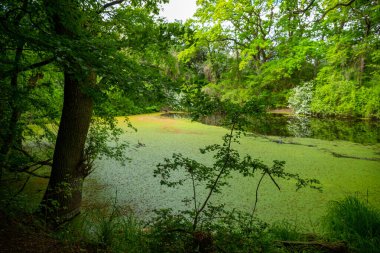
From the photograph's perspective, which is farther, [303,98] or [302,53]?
[303,98]

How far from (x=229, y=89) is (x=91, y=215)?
41.3ft

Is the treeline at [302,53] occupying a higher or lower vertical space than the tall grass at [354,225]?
higher

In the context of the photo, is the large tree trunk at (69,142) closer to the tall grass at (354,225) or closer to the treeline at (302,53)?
the tall grass at (354,225)

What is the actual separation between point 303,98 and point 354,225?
12108 mm

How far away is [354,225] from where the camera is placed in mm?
2016

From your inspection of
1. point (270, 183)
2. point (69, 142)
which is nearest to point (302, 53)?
point (270, 183)

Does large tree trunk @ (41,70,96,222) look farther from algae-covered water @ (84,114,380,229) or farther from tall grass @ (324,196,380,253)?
tall grass @ (324,196,380,253)

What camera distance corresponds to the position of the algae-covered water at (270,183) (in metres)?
2.79

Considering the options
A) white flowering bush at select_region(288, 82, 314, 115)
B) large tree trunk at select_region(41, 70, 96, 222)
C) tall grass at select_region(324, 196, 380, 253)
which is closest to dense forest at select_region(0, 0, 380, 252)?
large tree trunk at select_region(41, 70, 96, 222)

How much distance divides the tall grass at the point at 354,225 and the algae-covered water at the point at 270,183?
0.27 metres

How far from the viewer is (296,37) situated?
1208cm

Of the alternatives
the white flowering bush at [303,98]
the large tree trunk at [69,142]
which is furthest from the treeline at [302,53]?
the large tree trunk at [69,142]

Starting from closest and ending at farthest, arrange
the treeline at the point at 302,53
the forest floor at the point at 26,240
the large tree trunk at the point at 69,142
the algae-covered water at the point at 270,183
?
1. the forest floor at the point at 26,240
2. the large tree trunk at the point at 69,142
3. the algae-covered water at the point at 270,183
4. the treeline at the point at 302,53

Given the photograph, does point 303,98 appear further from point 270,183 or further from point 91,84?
point 91,84
